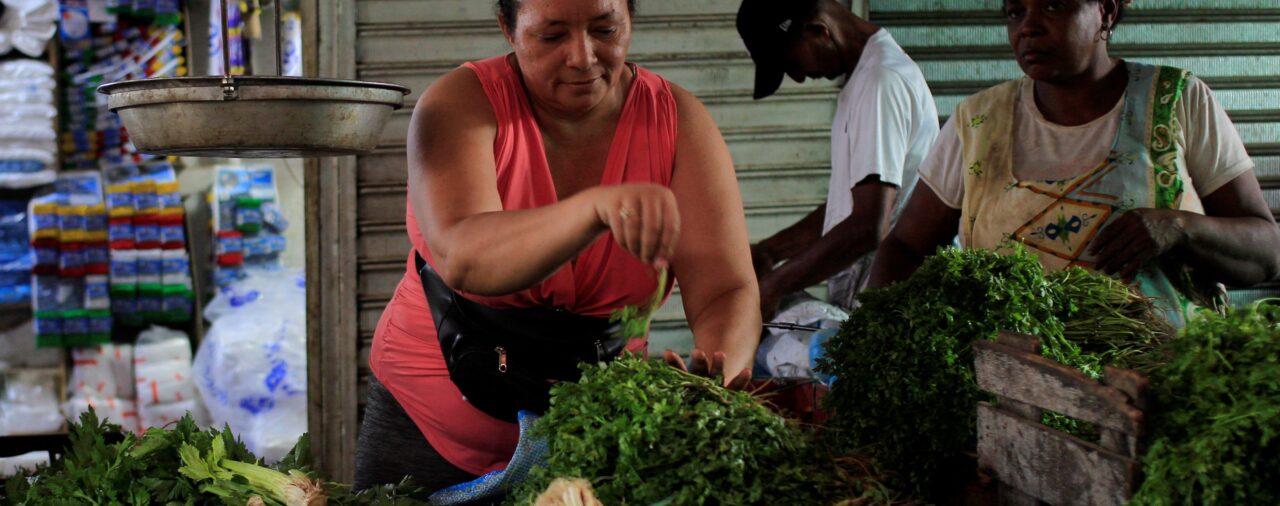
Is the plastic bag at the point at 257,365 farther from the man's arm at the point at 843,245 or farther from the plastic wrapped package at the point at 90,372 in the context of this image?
the man's arm at the point at 843,245

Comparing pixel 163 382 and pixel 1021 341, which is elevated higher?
pixel 1021 341

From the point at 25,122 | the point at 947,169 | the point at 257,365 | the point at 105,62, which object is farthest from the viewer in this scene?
the point at 257,365

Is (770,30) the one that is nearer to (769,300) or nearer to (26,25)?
(769,300)

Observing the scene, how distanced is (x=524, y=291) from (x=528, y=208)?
17 cm

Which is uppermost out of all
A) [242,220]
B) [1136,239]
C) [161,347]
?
[1136,239]

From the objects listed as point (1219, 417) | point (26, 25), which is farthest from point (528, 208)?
point (26, 25)

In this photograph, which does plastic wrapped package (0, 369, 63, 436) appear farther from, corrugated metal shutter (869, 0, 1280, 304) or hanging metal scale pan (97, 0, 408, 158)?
corrugated metal shutter (869, 0, 1280, 304)

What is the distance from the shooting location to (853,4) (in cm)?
467

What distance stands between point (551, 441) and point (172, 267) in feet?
16.3

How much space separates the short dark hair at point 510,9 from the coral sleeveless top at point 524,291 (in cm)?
12

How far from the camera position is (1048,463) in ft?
5.40

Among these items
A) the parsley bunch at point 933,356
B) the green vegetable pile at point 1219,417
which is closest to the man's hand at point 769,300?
the parsley bunch at point 933,356

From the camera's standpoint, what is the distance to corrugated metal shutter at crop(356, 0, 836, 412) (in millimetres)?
4742

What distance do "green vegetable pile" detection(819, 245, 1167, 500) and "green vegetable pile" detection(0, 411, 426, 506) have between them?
86cm
